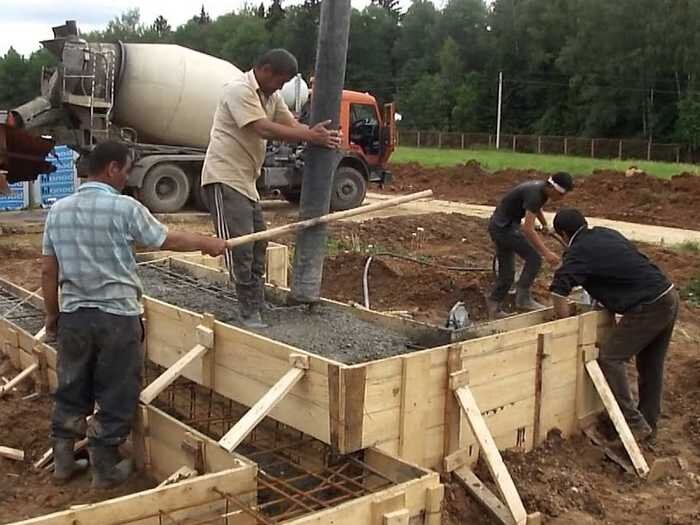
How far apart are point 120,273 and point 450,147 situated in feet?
166

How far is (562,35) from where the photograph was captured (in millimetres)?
59344

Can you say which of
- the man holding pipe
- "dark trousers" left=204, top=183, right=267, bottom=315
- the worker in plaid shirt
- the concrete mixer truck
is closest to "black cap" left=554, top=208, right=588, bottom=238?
the man holding pipe

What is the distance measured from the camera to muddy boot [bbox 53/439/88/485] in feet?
15.4

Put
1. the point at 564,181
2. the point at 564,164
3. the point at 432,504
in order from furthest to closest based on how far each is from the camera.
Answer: the point at 564,164
the point at 564,181
the point at 432,504

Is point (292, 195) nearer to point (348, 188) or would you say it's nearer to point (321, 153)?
point (348, 188)

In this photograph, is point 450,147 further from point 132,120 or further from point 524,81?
point 132,120

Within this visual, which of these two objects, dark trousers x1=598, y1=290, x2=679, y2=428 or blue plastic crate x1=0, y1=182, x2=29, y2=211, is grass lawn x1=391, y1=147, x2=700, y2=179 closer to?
blue plastic crate x1=0, y1=182, x2=29, y2=211

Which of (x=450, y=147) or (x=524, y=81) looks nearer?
(x=450, y=147)

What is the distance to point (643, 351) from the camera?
5.86 m

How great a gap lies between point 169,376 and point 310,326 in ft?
4.04

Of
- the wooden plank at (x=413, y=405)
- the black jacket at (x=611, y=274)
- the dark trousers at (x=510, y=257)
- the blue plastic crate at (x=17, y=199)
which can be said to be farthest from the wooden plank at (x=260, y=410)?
the blue plastic crate at (x=17, y=199)

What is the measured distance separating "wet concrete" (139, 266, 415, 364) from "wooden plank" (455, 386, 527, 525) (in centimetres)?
73

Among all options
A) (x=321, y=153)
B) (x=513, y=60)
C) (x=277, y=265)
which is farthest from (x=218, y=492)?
(x=513, y=60)

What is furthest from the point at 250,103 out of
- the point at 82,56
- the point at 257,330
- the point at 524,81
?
the point at 524,81
